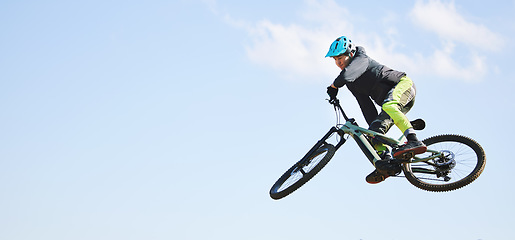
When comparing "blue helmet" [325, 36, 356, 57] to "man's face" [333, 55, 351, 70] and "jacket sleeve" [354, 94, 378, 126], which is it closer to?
"man's face" [333, 55, 351, 70]

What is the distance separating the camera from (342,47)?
31.7 feet

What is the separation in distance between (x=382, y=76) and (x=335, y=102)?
933mm

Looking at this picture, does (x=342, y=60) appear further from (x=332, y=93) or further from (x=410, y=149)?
(x=410, y=149)

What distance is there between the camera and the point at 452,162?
31.0 ft

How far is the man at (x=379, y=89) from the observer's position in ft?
30.4

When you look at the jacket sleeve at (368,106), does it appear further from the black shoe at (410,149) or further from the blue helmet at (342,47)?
the black shoe at (410,149)

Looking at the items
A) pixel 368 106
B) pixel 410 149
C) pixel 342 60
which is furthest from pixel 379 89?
pixel 410 149

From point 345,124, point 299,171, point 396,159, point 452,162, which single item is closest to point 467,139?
point 452,162

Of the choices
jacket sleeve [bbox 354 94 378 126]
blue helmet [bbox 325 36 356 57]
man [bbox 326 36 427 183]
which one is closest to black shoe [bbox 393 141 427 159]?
man [bbox 326 36 427 183]

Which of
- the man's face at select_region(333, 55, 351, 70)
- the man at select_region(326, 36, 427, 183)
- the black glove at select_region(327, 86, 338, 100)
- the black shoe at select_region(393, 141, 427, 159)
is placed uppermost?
the man's face at select_region(333, 55, 351, 70)

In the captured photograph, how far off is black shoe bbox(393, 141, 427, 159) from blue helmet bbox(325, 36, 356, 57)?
1.67 m

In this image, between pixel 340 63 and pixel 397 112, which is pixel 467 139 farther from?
pixel 340 63

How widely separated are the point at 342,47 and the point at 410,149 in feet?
6.11

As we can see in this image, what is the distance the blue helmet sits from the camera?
9664mm
